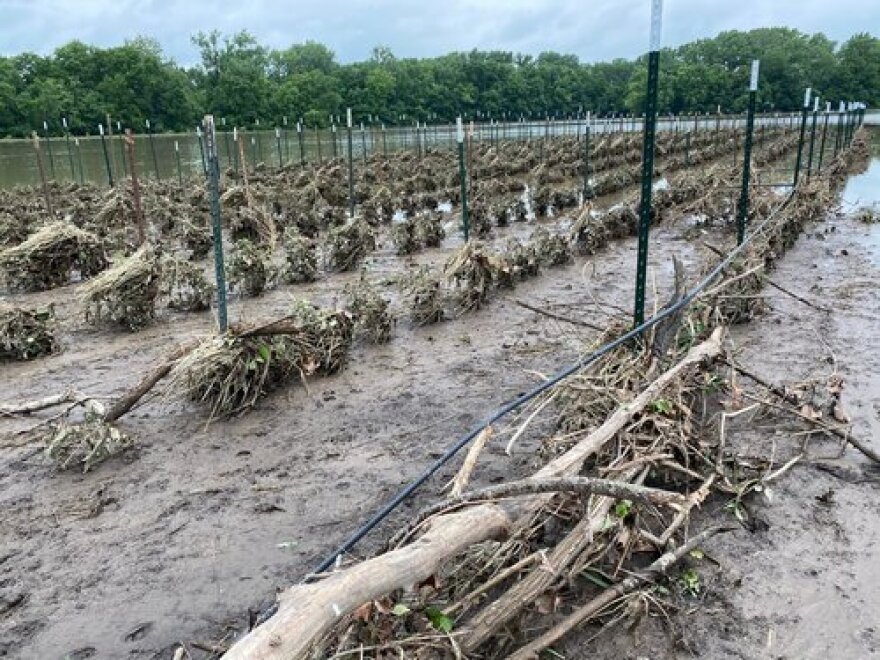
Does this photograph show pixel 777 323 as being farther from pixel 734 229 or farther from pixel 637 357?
pixel 734 229

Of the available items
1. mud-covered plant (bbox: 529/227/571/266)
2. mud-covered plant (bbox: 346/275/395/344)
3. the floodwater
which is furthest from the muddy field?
the floodwater

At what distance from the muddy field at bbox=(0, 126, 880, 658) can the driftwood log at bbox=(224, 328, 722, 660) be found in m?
0.64

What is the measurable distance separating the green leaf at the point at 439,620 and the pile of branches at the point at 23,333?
5645 mm

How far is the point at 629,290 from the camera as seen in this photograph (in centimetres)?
874

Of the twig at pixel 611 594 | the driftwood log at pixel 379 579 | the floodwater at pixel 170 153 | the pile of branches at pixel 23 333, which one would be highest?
the floodwater at pixel 170 153

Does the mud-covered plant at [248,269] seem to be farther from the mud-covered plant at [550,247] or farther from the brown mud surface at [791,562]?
the brown mud surface at [791,562]

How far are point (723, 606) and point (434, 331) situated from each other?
4585 mm

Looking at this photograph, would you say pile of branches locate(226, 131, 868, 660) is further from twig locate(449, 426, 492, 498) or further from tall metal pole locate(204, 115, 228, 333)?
tall metal pole locate(204, 115, 228, 333)

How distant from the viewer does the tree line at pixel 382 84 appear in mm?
67625

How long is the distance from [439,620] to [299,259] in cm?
763

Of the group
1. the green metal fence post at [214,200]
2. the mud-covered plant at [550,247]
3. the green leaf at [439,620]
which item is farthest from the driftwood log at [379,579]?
the mud-covered plant at [550,247]

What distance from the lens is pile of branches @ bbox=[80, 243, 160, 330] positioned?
739cm

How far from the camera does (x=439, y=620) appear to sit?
2584mm

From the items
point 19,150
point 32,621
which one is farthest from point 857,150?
point 19,150
